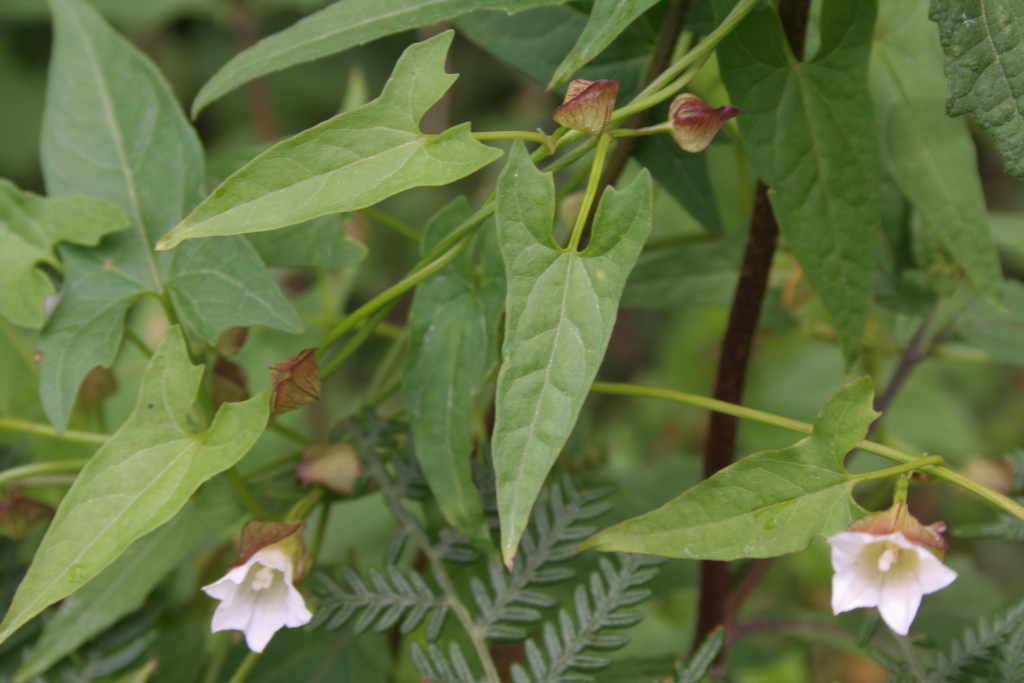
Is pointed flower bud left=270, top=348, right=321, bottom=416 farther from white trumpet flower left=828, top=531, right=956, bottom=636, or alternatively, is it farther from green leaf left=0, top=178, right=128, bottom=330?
white trumpet flower left=828, top=531, right=956, bottom=636

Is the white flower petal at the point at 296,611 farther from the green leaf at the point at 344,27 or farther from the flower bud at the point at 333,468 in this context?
the green leaf at the point at 344,27

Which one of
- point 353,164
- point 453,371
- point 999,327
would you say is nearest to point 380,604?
point 453,371

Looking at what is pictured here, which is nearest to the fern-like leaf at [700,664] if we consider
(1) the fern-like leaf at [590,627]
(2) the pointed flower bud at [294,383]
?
(1) the fern-like leaf at [590,627]

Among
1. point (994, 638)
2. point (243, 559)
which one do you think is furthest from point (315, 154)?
point (994, 638)

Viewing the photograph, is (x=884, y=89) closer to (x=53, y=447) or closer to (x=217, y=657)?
(x=217, y=657)

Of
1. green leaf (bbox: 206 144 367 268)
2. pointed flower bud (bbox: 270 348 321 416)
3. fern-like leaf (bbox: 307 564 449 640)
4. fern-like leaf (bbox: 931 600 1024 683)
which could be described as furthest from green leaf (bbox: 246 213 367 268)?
fern-like leaf (bbox: 931 600 1024 683)

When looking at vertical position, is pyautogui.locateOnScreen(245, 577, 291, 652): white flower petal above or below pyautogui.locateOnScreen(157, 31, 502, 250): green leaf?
below
